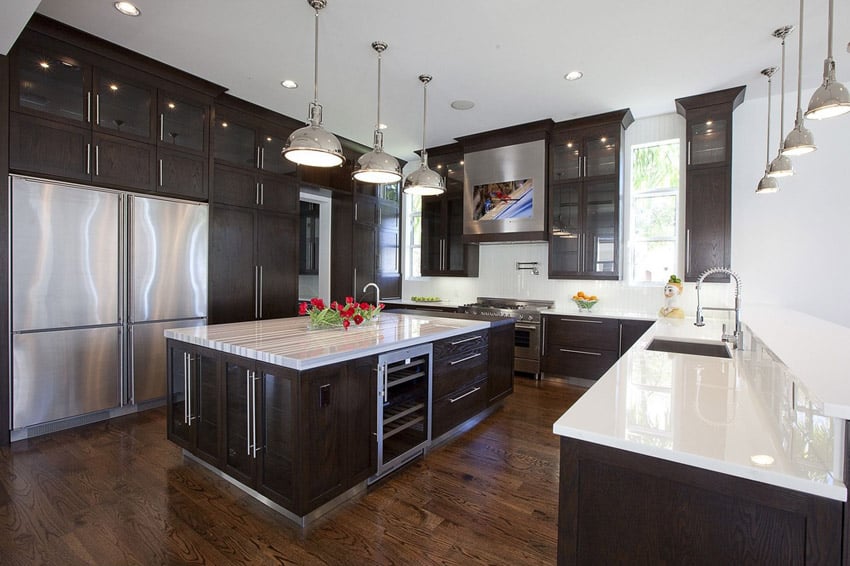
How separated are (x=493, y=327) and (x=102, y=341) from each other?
327cm

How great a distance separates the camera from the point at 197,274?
396 cm

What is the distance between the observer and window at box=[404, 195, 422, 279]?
267 inches

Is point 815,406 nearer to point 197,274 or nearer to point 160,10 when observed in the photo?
point 160,10

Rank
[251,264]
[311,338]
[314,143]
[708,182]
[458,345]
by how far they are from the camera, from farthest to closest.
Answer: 1. [251,264]
2. [708,182]
3. [458,345]
4. [311,338]
5. [314,143]

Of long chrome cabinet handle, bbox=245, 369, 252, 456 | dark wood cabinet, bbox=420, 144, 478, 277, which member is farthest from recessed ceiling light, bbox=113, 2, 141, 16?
dark wood cabinet, bbox=420, 144, 478, 277

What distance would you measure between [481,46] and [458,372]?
2601 millimetres

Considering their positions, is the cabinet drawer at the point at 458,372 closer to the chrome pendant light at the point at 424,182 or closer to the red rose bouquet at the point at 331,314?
the red rose bouquet at the point at 331,314

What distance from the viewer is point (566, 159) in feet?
16.1

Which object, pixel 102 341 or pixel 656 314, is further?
pixel 656 314

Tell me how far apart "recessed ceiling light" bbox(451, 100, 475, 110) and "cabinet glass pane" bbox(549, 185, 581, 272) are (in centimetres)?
146

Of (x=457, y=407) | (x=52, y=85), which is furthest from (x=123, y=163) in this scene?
(x=457, y=407)

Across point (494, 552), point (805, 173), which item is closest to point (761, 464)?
point (494, 552)

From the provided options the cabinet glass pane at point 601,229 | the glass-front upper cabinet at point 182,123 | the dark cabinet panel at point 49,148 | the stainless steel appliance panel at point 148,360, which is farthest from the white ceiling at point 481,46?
the stainless steel appliance panel at point 148,360

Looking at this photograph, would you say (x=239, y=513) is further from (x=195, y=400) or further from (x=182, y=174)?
(x=182, y=174)
